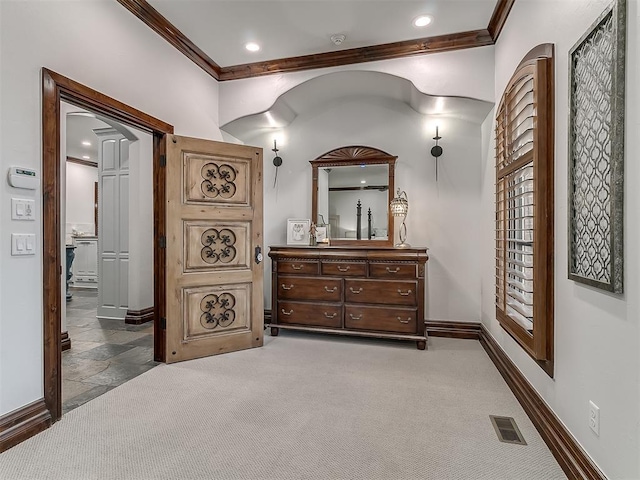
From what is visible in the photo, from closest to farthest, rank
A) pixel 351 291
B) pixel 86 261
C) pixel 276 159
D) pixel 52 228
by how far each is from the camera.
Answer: pixel 52 228 < pixel 351 291 < pixel 276 159 < pixel 86 261

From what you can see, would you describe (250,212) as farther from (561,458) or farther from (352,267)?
(561,458)

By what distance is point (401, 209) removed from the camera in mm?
3928

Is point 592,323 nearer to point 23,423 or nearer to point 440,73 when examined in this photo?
point 440,73

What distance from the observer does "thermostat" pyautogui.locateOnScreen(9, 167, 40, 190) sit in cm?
194

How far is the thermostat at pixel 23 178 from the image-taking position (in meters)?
1.94

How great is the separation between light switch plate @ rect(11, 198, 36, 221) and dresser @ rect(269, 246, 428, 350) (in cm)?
221

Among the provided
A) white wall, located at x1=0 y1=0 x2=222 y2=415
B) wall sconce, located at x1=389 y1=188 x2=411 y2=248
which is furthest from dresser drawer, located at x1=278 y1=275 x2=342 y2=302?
white wall, located at x1=0 y1=0 x2=222 y2=415

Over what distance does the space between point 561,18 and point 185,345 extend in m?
3.58

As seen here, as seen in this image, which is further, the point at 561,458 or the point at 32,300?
the point at 32,300

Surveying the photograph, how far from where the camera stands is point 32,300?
206 centimetres

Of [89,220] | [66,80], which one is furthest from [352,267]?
[89,220]

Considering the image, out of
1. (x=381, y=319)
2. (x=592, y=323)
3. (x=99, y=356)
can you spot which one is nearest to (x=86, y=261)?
(x=99, y=356)

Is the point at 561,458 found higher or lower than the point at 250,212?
lower

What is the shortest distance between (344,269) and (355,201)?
95 centimetres
